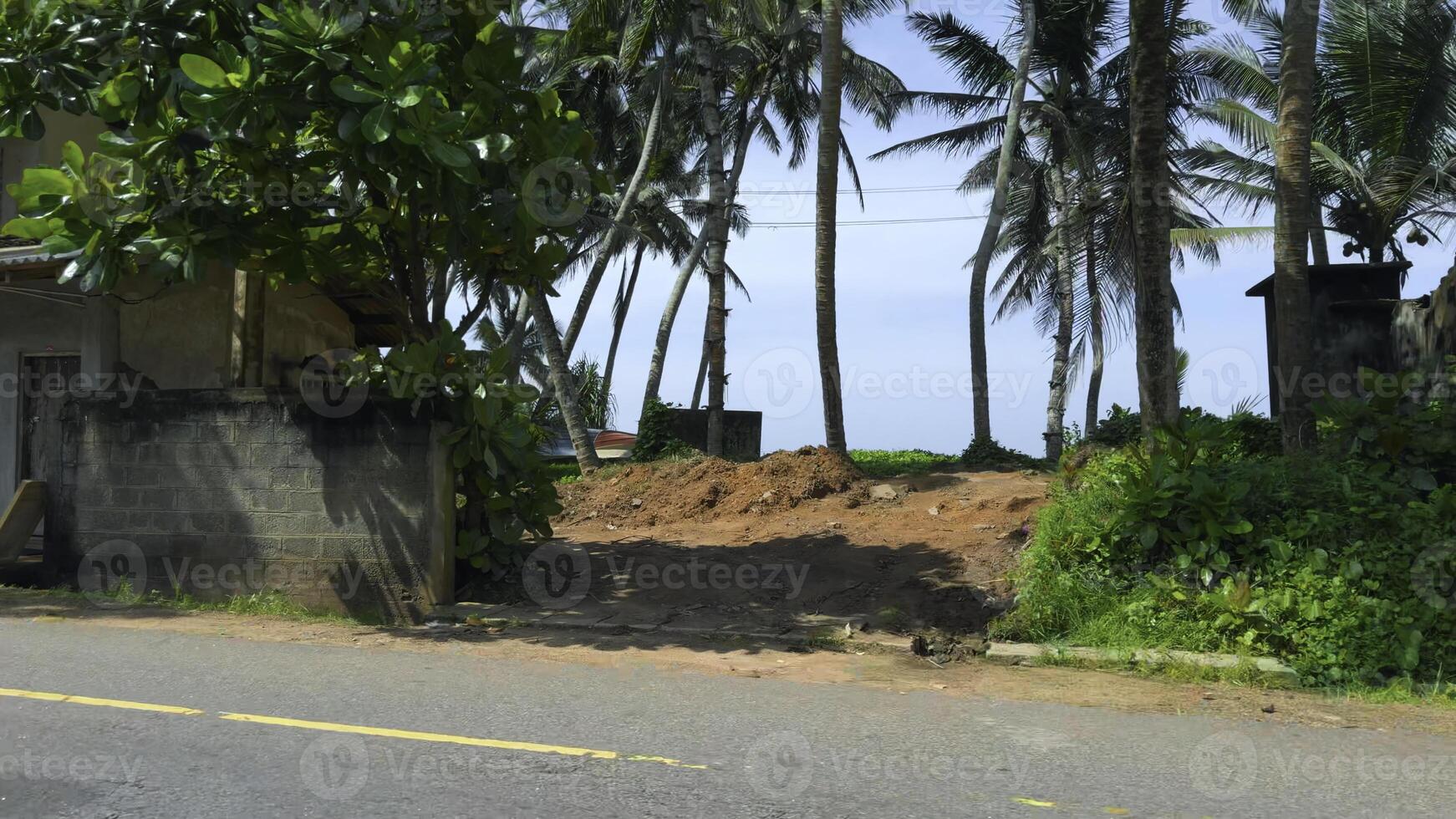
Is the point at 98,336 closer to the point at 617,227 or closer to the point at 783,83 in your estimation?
the point at 617,227

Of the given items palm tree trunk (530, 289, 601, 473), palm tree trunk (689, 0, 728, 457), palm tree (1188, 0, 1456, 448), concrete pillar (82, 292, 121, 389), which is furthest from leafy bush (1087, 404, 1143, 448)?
concrete pillar (82, 292, 121, 389)

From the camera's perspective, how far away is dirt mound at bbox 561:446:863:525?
12938 mm

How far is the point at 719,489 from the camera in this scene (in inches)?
531

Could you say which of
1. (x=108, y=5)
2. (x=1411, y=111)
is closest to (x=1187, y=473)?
(x=108, y=5)

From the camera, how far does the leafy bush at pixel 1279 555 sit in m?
7.04

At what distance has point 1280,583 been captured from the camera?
7.47 meters

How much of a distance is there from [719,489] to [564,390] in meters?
6.51

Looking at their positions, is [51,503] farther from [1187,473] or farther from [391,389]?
[1187,473]

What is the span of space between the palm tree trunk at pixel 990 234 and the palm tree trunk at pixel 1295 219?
10.3m

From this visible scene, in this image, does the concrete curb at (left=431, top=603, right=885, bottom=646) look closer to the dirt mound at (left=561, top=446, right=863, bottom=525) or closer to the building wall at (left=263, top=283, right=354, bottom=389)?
the dirt mound at (left=561, top=446, right=863, bottom=525)

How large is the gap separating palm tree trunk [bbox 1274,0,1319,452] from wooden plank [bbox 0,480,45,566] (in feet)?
37.9

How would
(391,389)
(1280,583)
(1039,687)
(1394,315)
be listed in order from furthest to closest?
(1394,315) → (391,389) → (1280,583) → (1039,687)

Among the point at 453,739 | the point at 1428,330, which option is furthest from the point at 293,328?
the point at 1428,330

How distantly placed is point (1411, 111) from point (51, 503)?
16923 mm
